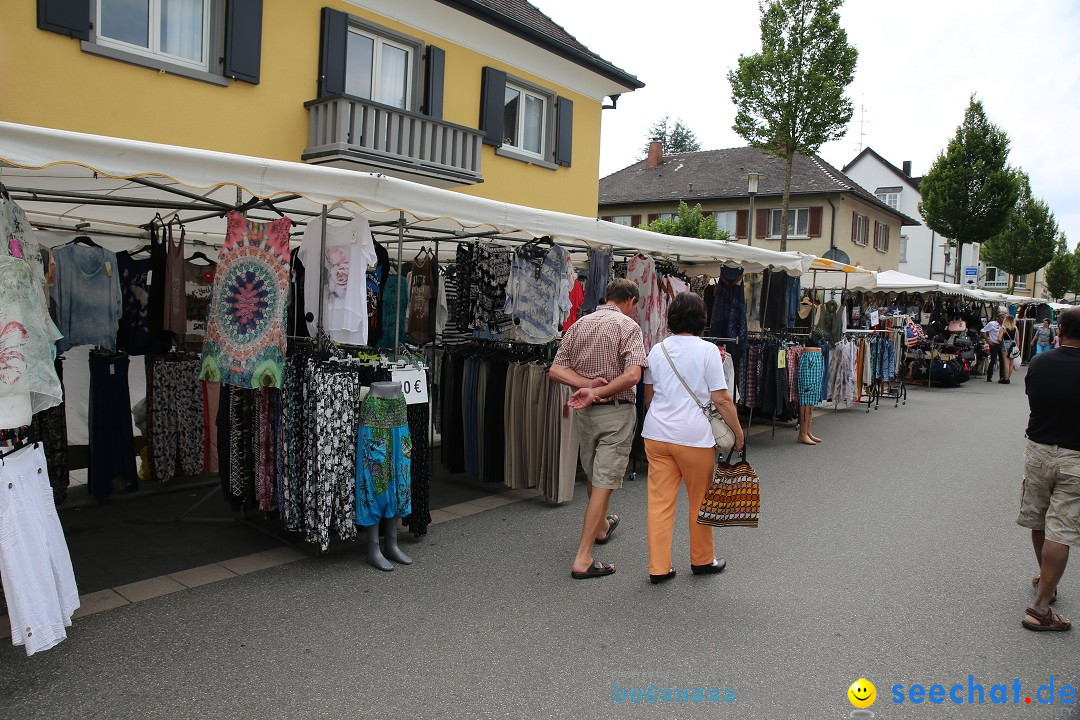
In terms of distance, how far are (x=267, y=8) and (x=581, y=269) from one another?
19.1 feet

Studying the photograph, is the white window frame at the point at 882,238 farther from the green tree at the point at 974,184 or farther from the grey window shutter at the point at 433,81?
the grey window shutter at the point at 433,81

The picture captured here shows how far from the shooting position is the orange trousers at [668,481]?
4.45 metres

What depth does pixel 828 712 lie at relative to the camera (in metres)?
3.25

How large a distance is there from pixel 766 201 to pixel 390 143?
24.4 metres

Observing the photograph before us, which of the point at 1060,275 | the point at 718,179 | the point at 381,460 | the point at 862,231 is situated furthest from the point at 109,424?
the point at 1060,275

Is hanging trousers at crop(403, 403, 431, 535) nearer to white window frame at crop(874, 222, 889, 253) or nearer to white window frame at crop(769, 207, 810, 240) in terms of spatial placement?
white window frame at crop(769, 207, 810, 240)

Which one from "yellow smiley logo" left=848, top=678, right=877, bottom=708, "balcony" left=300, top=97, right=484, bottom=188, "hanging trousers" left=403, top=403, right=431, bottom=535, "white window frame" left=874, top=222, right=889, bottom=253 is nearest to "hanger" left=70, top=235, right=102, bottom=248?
"hanging trousers" left=403, top=403, right=431, bottom=535

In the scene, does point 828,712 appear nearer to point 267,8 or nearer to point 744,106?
point 267,8

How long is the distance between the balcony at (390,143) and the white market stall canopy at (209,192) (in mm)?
3921

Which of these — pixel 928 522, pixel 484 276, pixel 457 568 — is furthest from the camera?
pixel 484 276

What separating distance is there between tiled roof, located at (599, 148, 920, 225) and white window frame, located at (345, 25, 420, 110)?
868 inches

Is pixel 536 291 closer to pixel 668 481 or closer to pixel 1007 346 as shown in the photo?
pixel 668 481

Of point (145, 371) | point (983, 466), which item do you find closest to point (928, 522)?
point (983, 466)

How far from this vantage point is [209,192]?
15.5 ft
